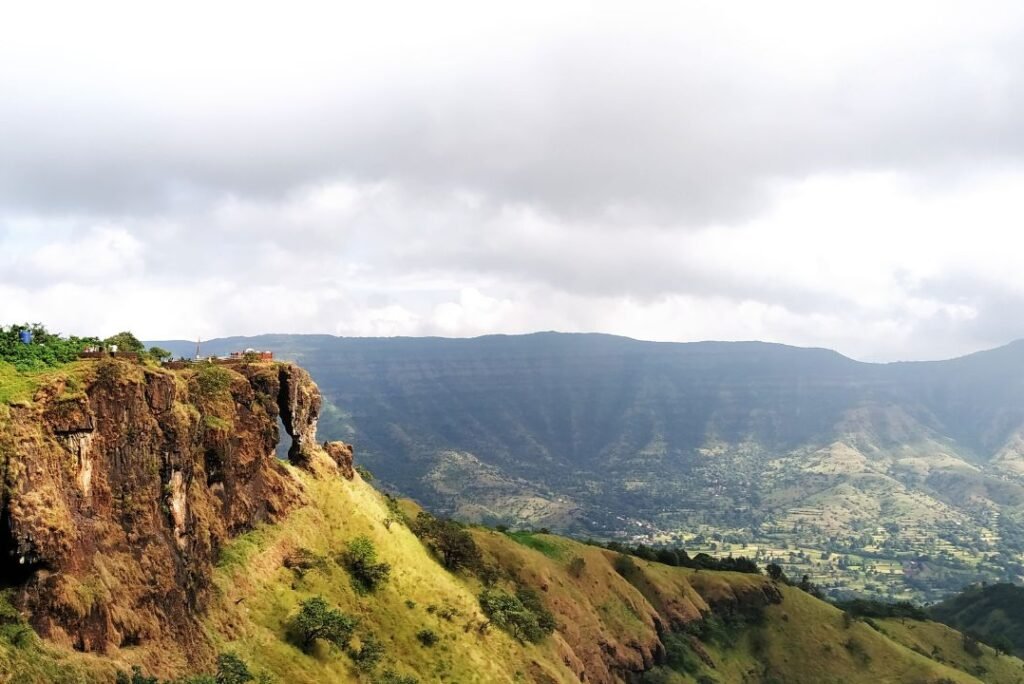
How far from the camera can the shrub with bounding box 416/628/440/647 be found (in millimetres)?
67000

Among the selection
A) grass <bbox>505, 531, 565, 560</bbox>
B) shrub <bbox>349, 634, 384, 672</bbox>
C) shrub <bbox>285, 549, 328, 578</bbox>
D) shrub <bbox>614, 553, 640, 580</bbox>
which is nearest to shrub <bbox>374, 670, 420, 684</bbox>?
shrub <bbox>349, 634, 384, 672</bbox>

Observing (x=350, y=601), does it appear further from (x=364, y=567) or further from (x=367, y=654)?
(x=367, y=654)

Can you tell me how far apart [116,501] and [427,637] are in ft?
115

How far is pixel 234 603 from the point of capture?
52.8 meters

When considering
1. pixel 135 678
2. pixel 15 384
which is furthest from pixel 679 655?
pixel 15 384

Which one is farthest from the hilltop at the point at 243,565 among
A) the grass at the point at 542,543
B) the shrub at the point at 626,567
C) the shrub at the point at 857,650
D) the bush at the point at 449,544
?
the shrub at the point at 857,650

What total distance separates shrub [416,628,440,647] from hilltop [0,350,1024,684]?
0.19 metres

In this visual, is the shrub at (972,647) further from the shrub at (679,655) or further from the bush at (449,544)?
the bush at (449,544)

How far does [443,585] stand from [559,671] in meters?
18.2

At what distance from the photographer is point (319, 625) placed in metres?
55.9

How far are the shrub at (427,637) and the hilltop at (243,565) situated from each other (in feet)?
0.63

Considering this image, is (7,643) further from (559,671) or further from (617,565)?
(617,565)

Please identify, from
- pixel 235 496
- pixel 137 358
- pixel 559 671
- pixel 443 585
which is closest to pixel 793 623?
pixel 559 671

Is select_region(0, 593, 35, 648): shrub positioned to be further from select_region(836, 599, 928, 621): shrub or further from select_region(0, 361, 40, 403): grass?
select_region(836, 599, 928, 621): shrub
